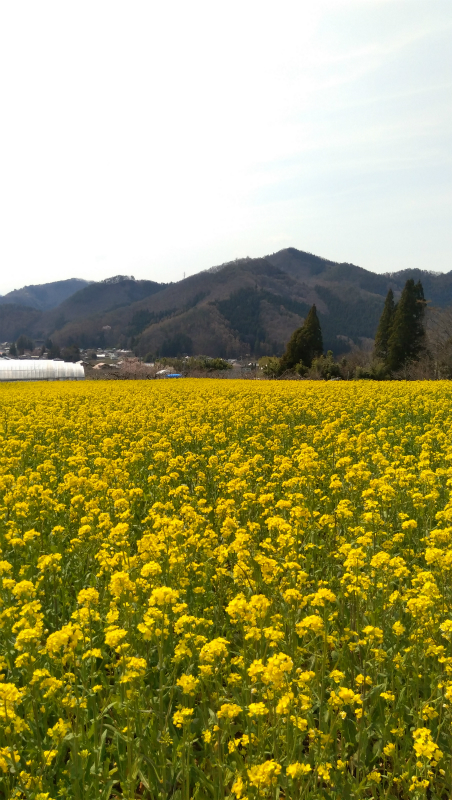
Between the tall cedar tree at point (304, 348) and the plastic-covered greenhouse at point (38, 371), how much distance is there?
23.0 m

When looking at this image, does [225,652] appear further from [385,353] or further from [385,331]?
[385,331]

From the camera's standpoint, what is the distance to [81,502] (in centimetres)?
648

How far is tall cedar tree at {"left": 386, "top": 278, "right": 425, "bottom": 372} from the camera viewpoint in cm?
4975

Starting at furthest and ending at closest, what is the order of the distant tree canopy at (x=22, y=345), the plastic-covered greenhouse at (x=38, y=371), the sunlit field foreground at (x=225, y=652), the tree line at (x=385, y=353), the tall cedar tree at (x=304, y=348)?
the distant tree canopy at (x=22, y=345), the plastic-covered greenhouse at (x=38, y=371), the tall cedar tree at (x=304, y=348), the tree line at (x=385, y=353), the sunlit field foreground at (x=225, y=652)

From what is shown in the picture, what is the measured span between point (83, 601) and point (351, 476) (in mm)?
4104

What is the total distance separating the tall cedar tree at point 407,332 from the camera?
4975cm

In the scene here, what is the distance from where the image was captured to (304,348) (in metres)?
52.3

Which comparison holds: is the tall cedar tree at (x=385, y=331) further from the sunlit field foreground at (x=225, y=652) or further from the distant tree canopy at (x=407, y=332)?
the sunlit field foreground at (x=225, y=652)

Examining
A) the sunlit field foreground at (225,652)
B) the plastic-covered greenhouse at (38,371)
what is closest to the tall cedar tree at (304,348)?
the plastic-covered greenhouse at (38,371)

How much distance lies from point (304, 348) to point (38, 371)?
28475mm

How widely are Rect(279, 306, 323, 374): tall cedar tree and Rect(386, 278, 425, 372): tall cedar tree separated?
7203 millimetres

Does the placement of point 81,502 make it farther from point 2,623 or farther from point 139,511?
point 2,623

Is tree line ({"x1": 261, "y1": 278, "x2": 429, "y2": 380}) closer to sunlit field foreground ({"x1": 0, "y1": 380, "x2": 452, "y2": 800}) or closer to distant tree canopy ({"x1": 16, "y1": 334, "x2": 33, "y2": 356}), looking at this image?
sunlit field foreground ({"x1": 0, "y1": 380, "x2": 452, "y2": 800})

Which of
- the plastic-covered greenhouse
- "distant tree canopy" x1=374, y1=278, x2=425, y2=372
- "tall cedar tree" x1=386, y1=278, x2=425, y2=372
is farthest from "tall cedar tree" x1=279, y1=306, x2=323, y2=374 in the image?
the plastic-covered greenhouse
